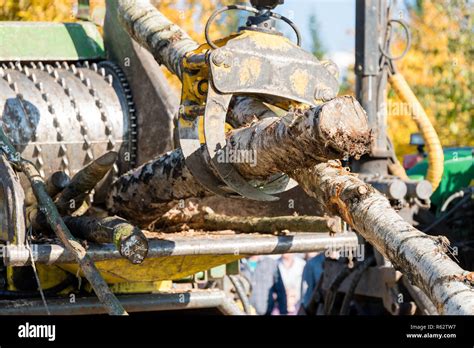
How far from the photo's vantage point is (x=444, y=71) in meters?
15.6

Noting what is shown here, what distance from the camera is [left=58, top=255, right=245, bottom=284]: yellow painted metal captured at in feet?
A: 16.6

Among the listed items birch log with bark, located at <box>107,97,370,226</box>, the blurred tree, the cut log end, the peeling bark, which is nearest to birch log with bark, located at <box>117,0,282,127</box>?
birch log with bark, located at <box>107,97,370,226</box>

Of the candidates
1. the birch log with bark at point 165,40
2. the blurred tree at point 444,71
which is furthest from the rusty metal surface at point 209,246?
the blurred tree at point 444,71

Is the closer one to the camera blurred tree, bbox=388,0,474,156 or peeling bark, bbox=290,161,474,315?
peeling bark, bbox=290,161,474,315

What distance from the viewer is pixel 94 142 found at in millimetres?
6074

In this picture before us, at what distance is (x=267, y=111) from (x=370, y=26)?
11.8ft

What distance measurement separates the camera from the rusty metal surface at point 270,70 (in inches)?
Answer: 186

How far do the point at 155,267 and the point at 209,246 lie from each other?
0.31m

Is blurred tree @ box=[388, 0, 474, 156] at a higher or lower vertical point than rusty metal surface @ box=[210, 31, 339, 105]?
lower

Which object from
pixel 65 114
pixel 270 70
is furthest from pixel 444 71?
pixel 270 70

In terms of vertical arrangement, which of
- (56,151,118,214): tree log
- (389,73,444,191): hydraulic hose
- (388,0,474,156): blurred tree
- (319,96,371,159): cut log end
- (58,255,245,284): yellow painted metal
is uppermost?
(319,96,371,159): cut log end

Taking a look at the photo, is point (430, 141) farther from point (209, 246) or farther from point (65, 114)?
point (209, 246)

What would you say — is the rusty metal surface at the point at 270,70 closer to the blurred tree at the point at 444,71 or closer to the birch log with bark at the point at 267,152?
the birch log with bark at the point at 267,152

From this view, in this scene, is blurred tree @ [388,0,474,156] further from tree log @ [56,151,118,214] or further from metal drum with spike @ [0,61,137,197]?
tree log @ [56,151,118,214]
